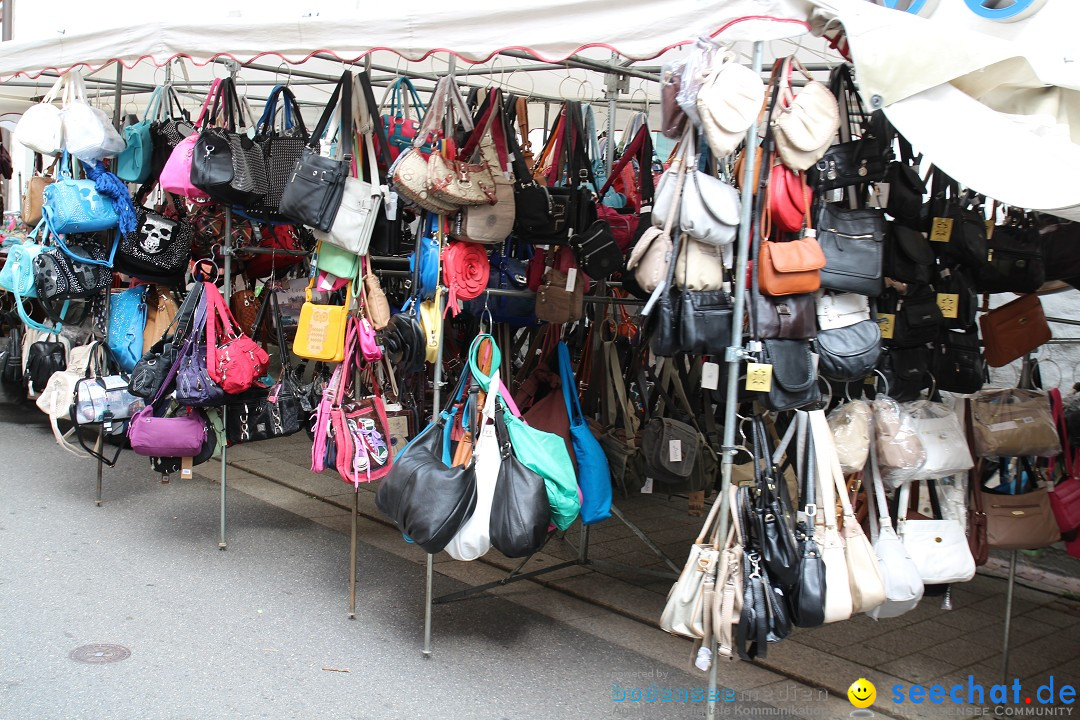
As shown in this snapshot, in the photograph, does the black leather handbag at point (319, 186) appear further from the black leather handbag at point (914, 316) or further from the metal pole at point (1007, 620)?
the metal pole at point (1007, 620)

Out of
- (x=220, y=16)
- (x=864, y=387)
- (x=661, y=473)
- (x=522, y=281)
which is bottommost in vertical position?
(x=661, y=473)

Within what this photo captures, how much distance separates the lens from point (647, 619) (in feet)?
17.4

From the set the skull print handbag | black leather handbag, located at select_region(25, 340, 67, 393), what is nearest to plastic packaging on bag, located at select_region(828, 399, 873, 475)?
the skull print handbag

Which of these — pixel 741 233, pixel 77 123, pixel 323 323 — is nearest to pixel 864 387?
pixel 741 233

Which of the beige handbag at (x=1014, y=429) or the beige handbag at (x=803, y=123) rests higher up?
the beige handbag at (x=803, y=123)

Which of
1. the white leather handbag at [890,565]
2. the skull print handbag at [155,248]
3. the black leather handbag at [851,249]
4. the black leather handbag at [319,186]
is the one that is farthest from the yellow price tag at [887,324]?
the skull print handbag at [155,248]

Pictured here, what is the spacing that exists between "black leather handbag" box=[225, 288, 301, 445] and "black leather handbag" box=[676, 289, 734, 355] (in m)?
2.99

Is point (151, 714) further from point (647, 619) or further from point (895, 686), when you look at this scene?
point (895, 686)

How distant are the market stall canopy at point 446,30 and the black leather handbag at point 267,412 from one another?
1.98 m

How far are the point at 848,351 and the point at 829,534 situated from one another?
0.77 meters

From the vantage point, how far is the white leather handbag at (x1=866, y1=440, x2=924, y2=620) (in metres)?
3.90

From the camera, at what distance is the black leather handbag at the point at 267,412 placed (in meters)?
5.79

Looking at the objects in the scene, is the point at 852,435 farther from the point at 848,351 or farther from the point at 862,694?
the point at 862,694

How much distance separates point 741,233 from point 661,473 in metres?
1.78
